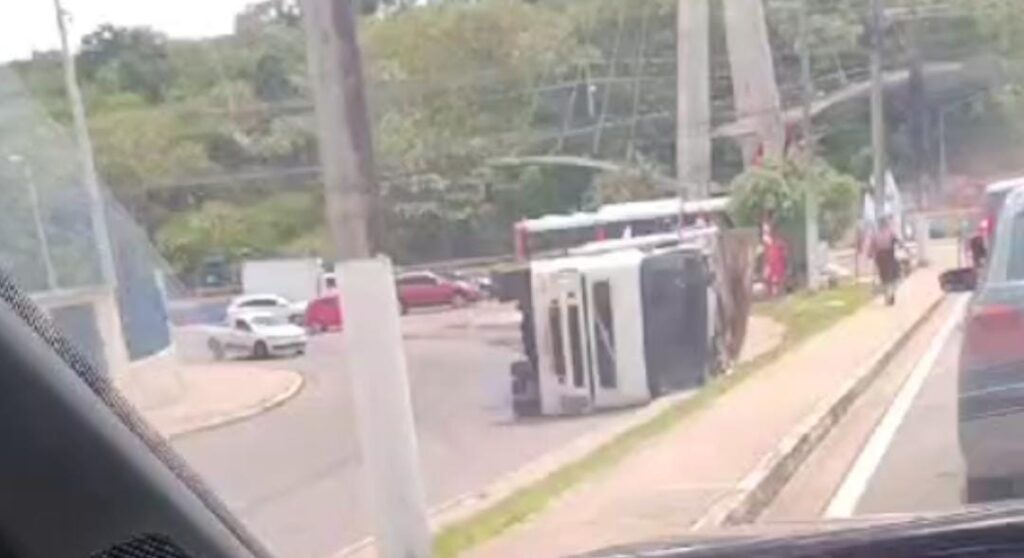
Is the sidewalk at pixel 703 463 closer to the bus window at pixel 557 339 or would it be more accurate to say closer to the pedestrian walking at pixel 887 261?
the bus window at pixel 557 339

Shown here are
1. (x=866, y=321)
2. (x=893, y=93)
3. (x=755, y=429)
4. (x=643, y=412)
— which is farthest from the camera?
(x=866, y=321)

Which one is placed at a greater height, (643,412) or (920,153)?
(920,153)

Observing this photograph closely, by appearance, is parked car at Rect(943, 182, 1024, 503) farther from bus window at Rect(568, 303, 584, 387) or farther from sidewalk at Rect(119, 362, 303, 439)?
bus window at Rect(568, 303, 584, 387)

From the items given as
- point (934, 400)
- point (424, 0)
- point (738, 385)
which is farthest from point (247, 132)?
point (738, 385)

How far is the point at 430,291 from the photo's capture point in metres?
7.53

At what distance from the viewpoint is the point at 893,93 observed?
8461 millimetres

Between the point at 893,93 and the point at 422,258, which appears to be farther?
the point at 893,93

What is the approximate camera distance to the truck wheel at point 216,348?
630cm

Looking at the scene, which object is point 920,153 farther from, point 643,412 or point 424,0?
point 424,0

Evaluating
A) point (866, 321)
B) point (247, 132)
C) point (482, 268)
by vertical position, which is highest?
point (247, 132)

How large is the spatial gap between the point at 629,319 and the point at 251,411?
7.24 m

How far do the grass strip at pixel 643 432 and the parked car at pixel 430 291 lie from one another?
783mm

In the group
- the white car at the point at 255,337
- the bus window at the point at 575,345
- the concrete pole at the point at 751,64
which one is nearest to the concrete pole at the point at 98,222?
the white car at the point at 255,337

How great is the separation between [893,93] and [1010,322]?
1.93 m
